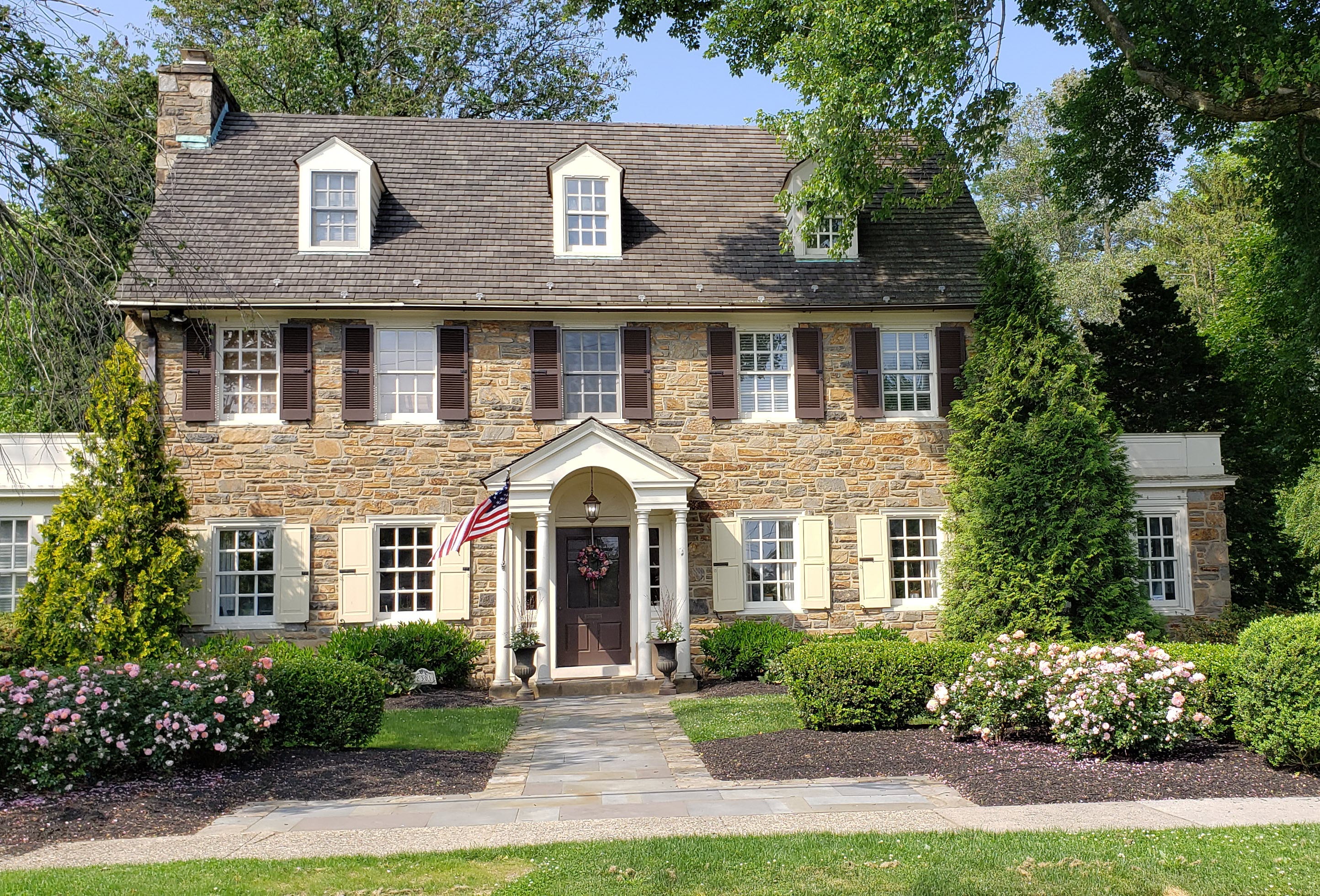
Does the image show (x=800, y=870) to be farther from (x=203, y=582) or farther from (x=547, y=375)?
(x=203, y=582)

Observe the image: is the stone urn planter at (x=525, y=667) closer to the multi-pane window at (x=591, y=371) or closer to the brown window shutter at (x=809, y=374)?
the multi-pane window at (x=591, y=371)

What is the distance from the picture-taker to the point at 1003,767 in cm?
880

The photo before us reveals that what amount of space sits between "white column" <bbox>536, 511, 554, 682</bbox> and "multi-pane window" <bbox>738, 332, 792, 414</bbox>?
11.7ft

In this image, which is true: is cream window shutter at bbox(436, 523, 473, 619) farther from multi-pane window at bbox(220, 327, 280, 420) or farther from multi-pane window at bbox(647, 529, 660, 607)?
multi-pane window at bbox(220, 327, 280, 420)

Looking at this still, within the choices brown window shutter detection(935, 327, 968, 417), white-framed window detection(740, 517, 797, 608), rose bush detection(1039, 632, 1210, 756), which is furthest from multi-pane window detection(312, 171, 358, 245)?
rose bush detection(1039, 632, 1210, 756)

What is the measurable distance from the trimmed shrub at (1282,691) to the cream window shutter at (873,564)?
687 centimetres

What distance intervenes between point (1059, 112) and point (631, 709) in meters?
11.4

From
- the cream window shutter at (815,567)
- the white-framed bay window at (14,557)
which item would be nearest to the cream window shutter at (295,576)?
the white-framed bay window at (14,557)

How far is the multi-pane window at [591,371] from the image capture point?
631 inches

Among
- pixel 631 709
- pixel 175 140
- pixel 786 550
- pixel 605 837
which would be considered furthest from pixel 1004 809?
pixel 175 140

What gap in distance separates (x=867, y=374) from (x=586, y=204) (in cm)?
511

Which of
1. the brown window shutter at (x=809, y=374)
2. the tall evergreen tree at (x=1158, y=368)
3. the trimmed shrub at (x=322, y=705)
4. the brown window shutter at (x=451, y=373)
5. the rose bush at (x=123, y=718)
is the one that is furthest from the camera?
the tall evergreen tree at (x=1158, y=368)

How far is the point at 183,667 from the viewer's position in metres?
9.41

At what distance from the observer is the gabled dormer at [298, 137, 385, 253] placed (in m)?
16.0
